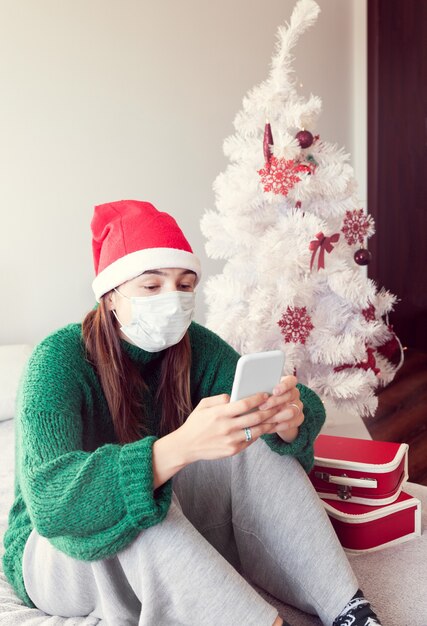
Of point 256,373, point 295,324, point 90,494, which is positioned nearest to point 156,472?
point 90,494

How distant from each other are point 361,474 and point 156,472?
26.9 inches

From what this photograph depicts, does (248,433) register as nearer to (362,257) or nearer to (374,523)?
(374,523)

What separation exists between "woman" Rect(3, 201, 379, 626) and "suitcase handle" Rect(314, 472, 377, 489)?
11.1 inches

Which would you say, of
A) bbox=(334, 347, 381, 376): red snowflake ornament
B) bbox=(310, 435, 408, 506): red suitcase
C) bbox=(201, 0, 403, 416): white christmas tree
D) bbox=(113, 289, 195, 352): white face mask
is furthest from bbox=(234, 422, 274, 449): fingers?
bbox=(334, 347, 381, 376): red snowflake ornament

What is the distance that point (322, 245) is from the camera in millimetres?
2336

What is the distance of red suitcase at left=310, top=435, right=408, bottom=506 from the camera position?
164 cm

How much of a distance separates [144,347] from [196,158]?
1913mm

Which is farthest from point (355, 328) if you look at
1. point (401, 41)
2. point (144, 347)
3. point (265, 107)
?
point (401, 41)

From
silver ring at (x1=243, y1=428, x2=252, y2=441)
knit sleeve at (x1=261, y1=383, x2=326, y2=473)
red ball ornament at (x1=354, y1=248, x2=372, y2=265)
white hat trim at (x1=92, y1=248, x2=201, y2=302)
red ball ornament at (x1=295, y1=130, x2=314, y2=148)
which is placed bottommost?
knit sleeve at (x1=261, y1=383, x2=326, y2=473)

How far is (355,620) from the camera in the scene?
1210 mm

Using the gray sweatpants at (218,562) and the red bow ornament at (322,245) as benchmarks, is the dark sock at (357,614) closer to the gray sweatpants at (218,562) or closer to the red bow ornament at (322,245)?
the gray sweatpants at (218,562)

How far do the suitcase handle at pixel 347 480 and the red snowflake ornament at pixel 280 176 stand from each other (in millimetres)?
959

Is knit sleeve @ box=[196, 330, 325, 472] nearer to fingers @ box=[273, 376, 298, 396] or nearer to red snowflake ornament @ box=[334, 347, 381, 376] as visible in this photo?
fingers @ box=[273, 376, 298, 396]

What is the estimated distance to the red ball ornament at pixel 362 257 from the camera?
2430 mm
